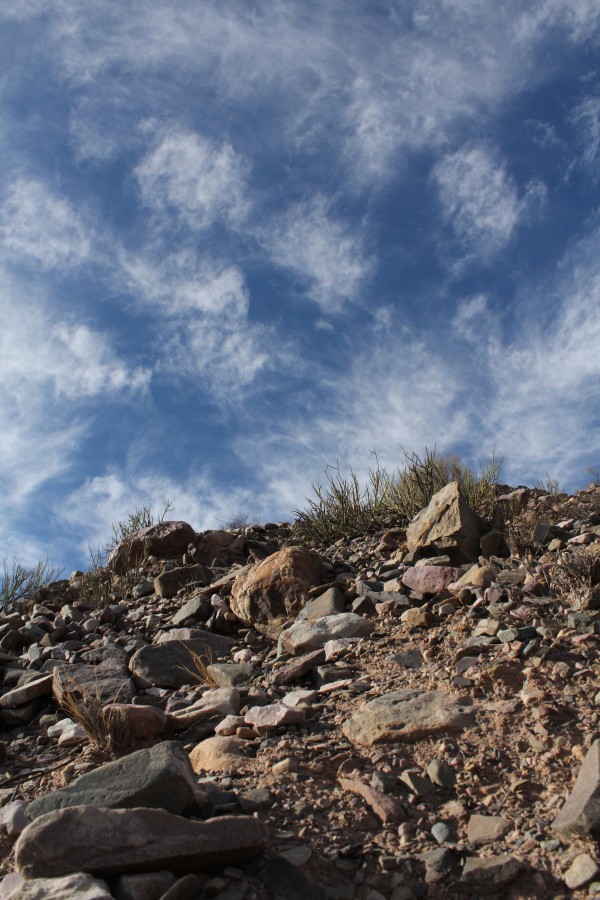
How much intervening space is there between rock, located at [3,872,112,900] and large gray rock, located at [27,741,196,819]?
0.43 m

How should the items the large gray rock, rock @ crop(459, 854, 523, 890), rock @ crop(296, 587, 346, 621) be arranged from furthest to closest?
rock @ crop(296, 587, 346, 621) → the large gray rock → rock @ crop(459, 854, 523, 890)

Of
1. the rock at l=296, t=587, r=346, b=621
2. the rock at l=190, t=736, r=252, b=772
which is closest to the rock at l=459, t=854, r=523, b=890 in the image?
the rock at l=190, t=736, r=252, b=772

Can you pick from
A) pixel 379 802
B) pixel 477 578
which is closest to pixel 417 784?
pixel 379 802

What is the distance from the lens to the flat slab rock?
13.9ft

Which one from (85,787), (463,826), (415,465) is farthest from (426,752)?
(415,465)

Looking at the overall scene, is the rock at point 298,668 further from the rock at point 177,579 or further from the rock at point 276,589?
the rock at point 177,579

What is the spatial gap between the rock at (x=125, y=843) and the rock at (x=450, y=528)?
426 centimetres

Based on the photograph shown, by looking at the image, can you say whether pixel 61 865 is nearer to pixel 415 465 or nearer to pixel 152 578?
pixel 152 578

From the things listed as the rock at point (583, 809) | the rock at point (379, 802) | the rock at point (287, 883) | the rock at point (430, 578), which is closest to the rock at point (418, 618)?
the rock at point (430, 578)

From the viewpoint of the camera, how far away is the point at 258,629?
23.1 feet

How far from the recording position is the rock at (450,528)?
7.09m

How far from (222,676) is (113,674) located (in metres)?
0.94

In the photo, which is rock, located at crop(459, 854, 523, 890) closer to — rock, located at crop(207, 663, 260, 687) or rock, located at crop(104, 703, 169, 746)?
rock, located at crop(104, 703, 169, 746)

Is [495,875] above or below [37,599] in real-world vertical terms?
below
